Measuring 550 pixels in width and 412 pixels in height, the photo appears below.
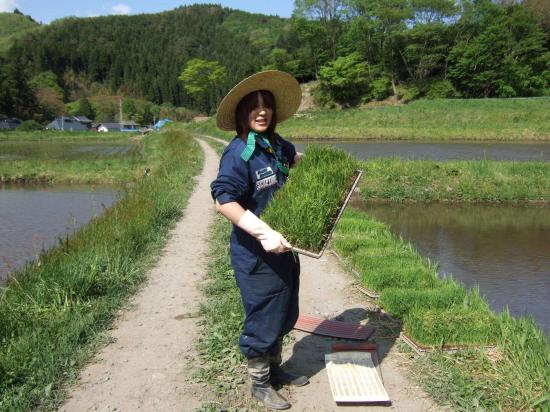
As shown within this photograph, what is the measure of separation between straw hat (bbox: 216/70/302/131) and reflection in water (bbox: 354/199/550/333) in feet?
13.6

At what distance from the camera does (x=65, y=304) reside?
427cm

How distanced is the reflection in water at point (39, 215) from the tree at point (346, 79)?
1662 inches

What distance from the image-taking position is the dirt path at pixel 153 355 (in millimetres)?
3053

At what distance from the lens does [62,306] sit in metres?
4.29

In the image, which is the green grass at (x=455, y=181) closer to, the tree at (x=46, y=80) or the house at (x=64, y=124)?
the house at (x=64, y=124)

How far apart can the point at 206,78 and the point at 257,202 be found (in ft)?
327

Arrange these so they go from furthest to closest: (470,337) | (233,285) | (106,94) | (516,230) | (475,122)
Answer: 1. (106,94)
2. (475,122)
3. (516,230)
4. (233,285)
5. (470,337)

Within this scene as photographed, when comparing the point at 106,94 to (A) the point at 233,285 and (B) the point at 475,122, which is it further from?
(A) the point at 233,285

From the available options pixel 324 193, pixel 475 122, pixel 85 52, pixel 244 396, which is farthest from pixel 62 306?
pixel 85 52

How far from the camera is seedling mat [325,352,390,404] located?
9.82 ft

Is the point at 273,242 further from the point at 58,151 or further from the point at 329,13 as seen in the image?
the point at 329,13

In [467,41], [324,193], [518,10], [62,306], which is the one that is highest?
[518,10]

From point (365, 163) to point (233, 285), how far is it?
10.6 meters

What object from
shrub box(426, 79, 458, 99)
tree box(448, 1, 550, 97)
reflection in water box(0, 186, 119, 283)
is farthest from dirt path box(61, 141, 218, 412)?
tree box(448, 1, 550, 97)
